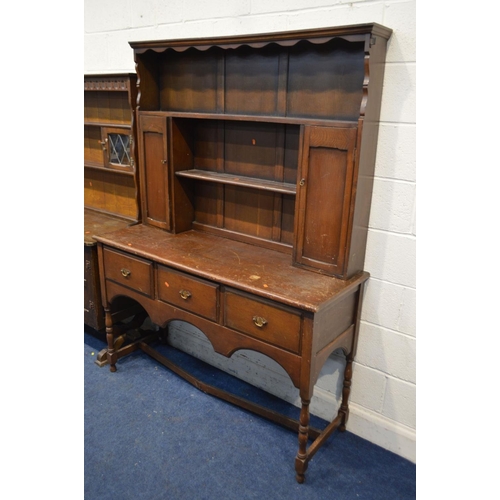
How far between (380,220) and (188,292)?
0.92 metres

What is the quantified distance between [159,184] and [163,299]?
646 millimetres

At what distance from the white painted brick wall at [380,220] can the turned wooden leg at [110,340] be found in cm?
73

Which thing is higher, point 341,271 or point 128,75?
point 128,75

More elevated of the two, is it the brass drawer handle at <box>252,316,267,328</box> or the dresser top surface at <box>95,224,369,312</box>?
the dresser top surface at <box>95,224,369,312</box>

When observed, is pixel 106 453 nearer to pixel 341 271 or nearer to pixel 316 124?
pixel 341 271

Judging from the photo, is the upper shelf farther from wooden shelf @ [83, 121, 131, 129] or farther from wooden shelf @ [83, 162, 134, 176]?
wooden shelf @ [83, 162, 134, 176]

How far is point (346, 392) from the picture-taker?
212cm

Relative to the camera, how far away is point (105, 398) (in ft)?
7.69

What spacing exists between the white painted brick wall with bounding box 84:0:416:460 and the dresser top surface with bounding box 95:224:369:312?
0.20 meters

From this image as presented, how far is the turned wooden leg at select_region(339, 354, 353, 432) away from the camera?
6.82 feet

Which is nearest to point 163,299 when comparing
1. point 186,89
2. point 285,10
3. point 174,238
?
point 174,238

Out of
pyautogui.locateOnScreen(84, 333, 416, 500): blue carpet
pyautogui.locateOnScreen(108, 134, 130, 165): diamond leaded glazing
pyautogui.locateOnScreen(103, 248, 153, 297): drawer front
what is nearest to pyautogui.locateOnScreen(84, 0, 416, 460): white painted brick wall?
pyautogui.locateOnScreen(84, 333, 416, 500): blue carpet

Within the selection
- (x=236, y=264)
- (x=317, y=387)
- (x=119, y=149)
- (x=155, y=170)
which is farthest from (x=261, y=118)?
(x=317, y=387)

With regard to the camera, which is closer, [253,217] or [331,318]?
[331,318]
